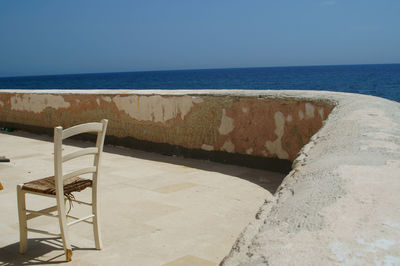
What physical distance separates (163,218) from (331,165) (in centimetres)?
185

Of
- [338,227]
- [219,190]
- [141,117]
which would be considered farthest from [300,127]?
[338,227]

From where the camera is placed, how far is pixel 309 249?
100cm

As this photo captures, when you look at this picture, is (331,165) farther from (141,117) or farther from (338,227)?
(141,117)

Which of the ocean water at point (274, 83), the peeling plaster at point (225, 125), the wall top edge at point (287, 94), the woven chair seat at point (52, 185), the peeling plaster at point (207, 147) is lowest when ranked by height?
the ocean water at point (274, 83)

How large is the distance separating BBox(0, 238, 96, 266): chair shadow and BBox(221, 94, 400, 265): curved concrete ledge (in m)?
1.56

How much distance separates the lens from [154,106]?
5.68 meters

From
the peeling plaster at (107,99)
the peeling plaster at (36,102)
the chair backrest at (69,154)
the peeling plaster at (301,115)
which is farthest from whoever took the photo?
the peeling plaster at (36,102)

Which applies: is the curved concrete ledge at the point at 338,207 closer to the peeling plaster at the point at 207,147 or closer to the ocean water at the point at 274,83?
the peeling plaster at the point at 207,147

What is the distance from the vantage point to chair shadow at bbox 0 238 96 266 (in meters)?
2.55

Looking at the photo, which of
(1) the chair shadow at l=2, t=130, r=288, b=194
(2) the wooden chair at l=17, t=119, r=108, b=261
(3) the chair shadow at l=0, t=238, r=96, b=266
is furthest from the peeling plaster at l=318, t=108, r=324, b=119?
(3) the chair shadow at l=0, t=238, r=96, b=266

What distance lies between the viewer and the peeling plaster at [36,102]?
6.95m

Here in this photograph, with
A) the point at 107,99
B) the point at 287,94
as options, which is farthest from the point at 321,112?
the point at 107,99

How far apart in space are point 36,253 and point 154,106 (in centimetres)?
320

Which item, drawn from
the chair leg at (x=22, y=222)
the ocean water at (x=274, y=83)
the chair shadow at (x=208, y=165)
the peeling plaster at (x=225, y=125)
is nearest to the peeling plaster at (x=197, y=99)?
the peeling plaster at (x=225, y=125)
